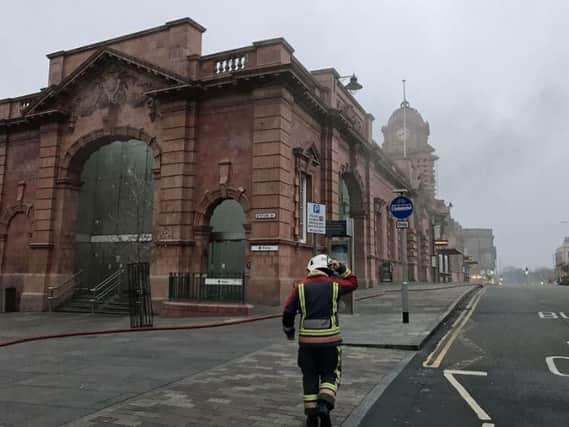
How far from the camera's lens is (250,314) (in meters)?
16.1

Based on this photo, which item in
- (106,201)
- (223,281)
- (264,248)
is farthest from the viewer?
(106,201)

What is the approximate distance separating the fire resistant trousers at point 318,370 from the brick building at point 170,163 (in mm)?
12525

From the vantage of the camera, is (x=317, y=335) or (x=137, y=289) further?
(x=137, y=289)

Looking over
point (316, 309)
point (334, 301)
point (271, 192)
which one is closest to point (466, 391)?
point (334, 301)

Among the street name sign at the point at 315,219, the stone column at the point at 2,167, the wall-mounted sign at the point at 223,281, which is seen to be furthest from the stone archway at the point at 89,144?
the street name sign at the point at 315,219

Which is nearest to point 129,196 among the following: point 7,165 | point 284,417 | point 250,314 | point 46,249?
point 46,249

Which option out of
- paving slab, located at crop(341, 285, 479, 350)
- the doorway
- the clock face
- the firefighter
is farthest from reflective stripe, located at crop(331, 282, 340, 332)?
the clock face

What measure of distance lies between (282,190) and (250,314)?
490cm

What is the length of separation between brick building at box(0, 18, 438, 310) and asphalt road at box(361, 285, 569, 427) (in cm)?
899

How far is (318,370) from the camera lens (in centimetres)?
496

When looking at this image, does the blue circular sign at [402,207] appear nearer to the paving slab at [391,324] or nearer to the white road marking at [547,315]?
the paving slab at [391,324]

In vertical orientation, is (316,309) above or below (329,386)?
above

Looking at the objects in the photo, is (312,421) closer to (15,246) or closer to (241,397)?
(241,397)

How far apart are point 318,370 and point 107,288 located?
19350mm
